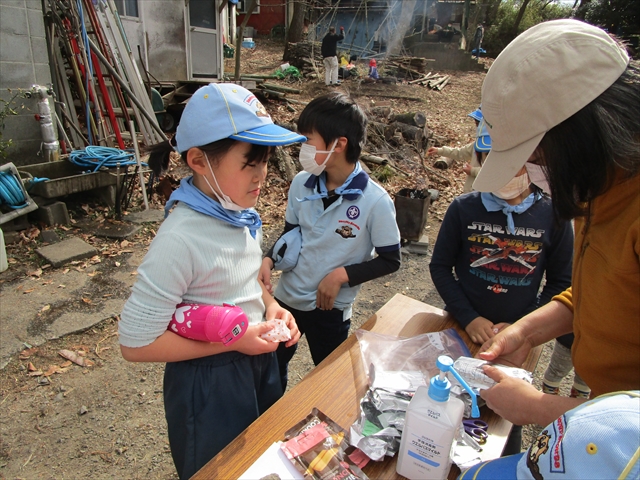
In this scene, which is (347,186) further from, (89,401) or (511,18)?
(511,18)

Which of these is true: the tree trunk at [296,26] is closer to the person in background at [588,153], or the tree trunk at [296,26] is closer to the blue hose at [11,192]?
the blue hose at [11,192]

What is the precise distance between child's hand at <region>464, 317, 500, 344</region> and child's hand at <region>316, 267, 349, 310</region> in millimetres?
600

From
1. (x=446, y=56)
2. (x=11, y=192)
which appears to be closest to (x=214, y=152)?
(x=11, y=192)

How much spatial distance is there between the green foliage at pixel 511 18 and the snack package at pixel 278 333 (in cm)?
2784

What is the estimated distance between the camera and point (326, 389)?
1471 millimetres

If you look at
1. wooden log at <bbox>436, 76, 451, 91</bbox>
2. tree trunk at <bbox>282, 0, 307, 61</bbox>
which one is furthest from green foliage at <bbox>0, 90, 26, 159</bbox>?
wooden log at <bbox>436, 76, 451, 91</bbox>

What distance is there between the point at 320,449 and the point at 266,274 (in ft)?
3.13

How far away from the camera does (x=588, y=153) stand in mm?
934

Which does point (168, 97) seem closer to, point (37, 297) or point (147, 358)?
point (37, 297)

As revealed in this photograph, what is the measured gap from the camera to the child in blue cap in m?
1.27

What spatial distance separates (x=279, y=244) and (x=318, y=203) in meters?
0.30

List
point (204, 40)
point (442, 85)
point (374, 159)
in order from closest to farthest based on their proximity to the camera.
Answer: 1. point (374, 159)
2. point (204, 40)
3. point (442, 85)

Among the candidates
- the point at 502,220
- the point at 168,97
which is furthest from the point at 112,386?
the point at 168,97

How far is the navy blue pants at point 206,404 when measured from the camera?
147 cm
